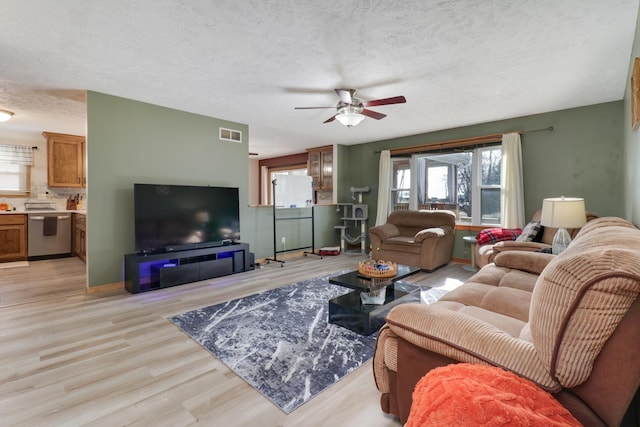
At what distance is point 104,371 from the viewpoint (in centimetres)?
203

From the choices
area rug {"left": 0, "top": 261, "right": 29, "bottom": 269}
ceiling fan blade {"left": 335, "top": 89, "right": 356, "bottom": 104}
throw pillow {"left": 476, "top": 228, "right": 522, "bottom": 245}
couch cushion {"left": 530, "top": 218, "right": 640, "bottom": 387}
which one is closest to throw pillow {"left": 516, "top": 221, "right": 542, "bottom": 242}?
throw pillow {"left": 476, "top": 228, "right": 522, "bottom": 245}

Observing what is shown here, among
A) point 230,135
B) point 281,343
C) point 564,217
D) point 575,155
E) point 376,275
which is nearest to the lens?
point 281,343

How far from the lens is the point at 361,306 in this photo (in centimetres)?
267

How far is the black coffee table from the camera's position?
8.41ft

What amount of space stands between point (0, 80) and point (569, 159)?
726 centimetres

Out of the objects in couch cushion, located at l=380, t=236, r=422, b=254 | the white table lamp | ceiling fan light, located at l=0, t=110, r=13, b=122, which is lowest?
couch cushion, located at l=380, t=236, r=422, b=254

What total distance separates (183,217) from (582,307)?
4.22 meters

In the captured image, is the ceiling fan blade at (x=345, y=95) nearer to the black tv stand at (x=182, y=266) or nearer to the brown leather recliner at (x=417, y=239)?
the brown leather recliner at (x=417, y=239)

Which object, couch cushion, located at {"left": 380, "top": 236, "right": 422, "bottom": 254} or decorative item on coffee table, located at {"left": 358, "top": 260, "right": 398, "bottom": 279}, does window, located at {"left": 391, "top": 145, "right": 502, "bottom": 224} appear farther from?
decorative item on coffee table, located at {"left": 358, "top": 260, "right": 398, "bottom": 279}

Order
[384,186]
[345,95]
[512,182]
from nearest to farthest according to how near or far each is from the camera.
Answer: [345,95]
[512,182]
[384,186]

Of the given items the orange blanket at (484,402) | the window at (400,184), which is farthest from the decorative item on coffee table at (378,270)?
the window at (400,184)

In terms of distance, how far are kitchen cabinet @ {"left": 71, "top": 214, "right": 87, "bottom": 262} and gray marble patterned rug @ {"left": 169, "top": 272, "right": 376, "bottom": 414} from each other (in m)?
3.94

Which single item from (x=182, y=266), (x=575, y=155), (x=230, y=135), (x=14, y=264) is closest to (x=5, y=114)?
(x=14, y=264)

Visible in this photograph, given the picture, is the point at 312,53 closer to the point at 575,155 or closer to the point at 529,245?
the point at 529,245
